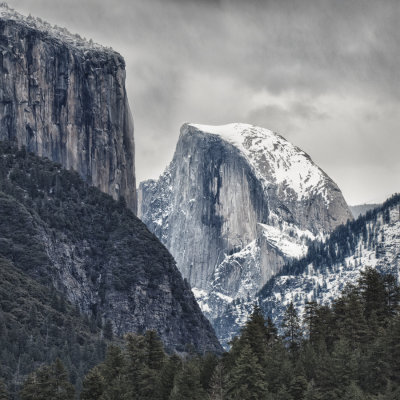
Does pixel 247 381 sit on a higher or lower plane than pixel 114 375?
lower

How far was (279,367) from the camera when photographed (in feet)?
382

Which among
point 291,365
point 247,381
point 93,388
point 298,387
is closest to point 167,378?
point 93,388

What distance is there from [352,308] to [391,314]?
970 centimetres

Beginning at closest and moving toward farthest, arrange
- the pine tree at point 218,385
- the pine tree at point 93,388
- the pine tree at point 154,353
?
1. the pine tree at point 218,385
2. the pine tree at point 93,388
3. the pine tree at point 154,353

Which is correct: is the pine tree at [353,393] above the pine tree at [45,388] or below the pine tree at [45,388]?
below

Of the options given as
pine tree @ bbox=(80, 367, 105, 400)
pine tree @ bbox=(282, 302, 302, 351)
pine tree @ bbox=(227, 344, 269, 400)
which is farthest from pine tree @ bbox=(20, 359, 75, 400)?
pine tree @ bbox=(282, 302, 302, 351)

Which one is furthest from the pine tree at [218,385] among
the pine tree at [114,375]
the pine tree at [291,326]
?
the pine tree at [291,326]

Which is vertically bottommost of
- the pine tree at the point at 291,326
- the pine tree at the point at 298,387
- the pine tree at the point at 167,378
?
the pine tree at the point at 298,387

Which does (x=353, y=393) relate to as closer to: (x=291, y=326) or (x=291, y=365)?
(x=291, y=365)

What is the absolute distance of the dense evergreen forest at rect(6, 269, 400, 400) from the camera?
360ft

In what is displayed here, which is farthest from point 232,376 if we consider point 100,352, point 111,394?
point 100,352

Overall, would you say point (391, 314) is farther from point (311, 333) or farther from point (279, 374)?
point (279, 374)

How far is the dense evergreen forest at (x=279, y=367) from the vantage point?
110 m

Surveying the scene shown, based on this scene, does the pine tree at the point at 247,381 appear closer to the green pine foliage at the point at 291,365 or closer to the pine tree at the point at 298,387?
the green pine foliage at the point at 291,365
